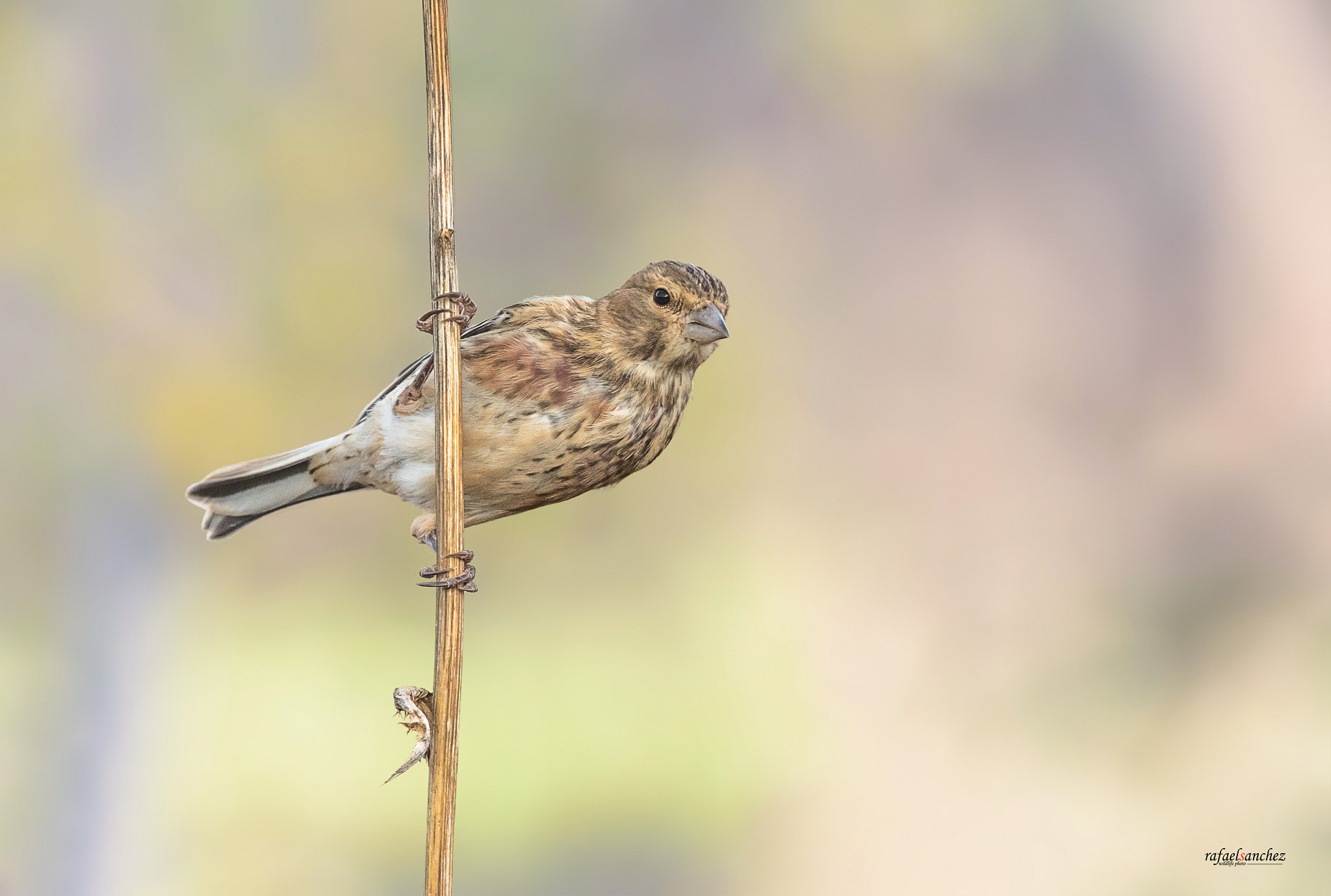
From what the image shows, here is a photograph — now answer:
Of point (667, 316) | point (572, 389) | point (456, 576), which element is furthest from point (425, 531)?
point (456, 576)

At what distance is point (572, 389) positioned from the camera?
250 cm

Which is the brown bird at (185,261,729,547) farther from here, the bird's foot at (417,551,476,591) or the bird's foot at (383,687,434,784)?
the bird's foot at (383,687,434,784)

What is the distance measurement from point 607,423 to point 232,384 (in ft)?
10.2

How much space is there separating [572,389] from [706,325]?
1.07 feet

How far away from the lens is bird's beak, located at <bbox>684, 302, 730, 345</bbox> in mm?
2332

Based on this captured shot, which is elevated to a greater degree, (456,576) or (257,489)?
(257,489)

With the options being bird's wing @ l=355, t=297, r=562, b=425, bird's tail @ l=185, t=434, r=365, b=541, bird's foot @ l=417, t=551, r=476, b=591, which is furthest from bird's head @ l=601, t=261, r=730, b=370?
bird's tail @ l=185, t=434, r=365, b=541

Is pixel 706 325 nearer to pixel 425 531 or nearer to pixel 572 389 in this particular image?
pixel 572 389

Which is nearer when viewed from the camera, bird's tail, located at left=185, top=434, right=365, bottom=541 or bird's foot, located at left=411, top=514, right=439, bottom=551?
bird's foot, located at left=411, top=514, right=439, bottom=551

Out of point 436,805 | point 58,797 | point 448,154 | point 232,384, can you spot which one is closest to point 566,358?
point 448,154

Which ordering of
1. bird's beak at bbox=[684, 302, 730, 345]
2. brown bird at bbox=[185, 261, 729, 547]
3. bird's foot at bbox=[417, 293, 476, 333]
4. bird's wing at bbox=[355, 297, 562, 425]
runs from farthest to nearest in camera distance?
bird's wing at bbox=[355, 297, 562, 425]
brown bird at bbox=[185, 261, 729, 547]
bird's beak at bbox=[684, 302, 730, 345]
bird's foot at bbox=[417, 293, 476, 333]

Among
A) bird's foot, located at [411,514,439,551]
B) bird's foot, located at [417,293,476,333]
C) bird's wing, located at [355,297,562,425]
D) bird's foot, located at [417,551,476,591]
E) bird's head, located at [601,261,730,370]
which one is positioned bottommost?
bird's foot, located at [417,551,476,591]

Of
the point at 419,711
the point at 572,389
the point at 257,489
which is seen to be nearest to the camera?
the point at 419,711

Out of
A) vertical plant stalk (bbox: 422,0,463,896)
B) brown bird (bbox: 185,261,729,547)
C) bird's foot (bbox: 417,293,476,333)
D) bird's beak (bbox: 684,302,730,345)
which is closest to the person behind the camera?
vertical plant stalk (bbox: 422,0,463,896)
